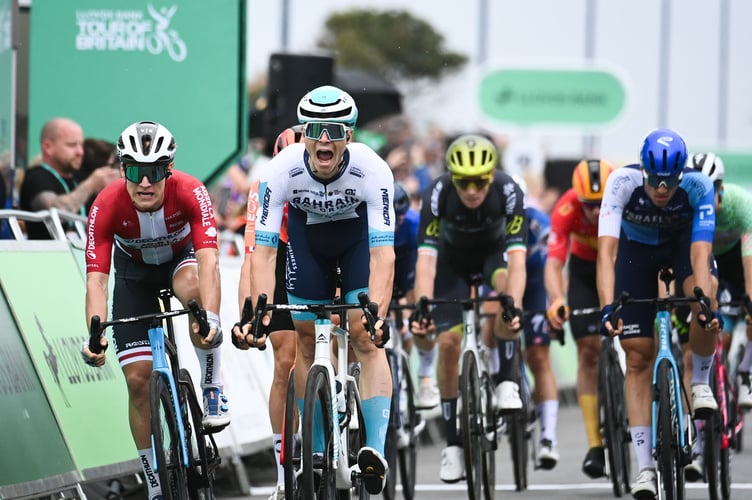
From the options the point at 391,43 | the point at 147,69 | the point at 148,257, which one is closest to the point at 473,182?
the point at 148,257

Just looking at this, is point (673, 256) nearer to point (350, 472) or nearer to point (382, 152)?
point (350, 472)

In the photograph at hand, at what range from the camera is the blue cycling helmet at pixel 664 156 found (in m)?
8.92

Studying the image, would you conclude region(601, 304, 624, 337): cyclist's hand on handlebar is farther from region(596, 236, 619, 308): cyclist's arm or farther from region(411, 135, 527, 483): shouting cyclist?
region(411, 135, 527, 483): shouting cyclist

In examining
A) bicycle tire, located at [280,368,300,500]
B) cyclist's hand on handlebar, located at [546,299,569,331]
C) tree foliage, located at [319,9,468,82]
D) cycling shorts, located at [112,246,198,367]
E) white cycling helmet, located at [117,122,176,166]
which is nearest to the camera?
bicycle tire, located at [280,368,300,500]

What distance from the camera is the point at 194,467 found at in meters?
8.27

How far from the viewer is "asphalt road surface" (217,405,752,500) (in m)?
11.0

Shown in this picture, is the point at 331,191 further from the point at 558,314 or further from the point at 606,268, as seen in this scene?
the point at 558,314

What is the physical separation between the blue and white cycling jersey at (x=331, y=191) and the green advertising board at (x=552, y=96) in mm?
28112

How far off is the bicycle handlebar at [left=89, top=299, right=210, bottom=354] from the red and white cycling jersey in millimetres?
409

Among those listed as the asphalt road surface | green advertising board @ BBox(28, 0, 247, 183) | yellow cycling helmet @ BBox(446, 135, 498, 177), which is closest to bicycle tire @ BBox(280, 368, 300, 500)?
yellow cycling helmet @ BBox(446, 135, 498, 177)

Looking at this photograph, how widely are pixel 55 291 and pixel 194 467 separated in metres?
1.85

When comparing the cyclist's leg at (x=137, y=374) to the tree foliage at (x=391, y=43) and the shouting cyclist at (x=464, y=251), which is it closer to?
the shouting cyclist at (x=464, y=251)

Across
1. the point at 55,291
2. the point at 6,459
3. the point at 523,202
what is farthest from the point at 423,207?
the point at 6,459

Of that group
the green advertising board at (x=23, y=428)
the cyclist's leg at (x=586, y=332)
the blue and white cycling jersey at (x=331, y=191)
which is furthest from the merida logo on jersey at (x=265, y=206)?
the cyclist's leg at (x=586, y=332)
